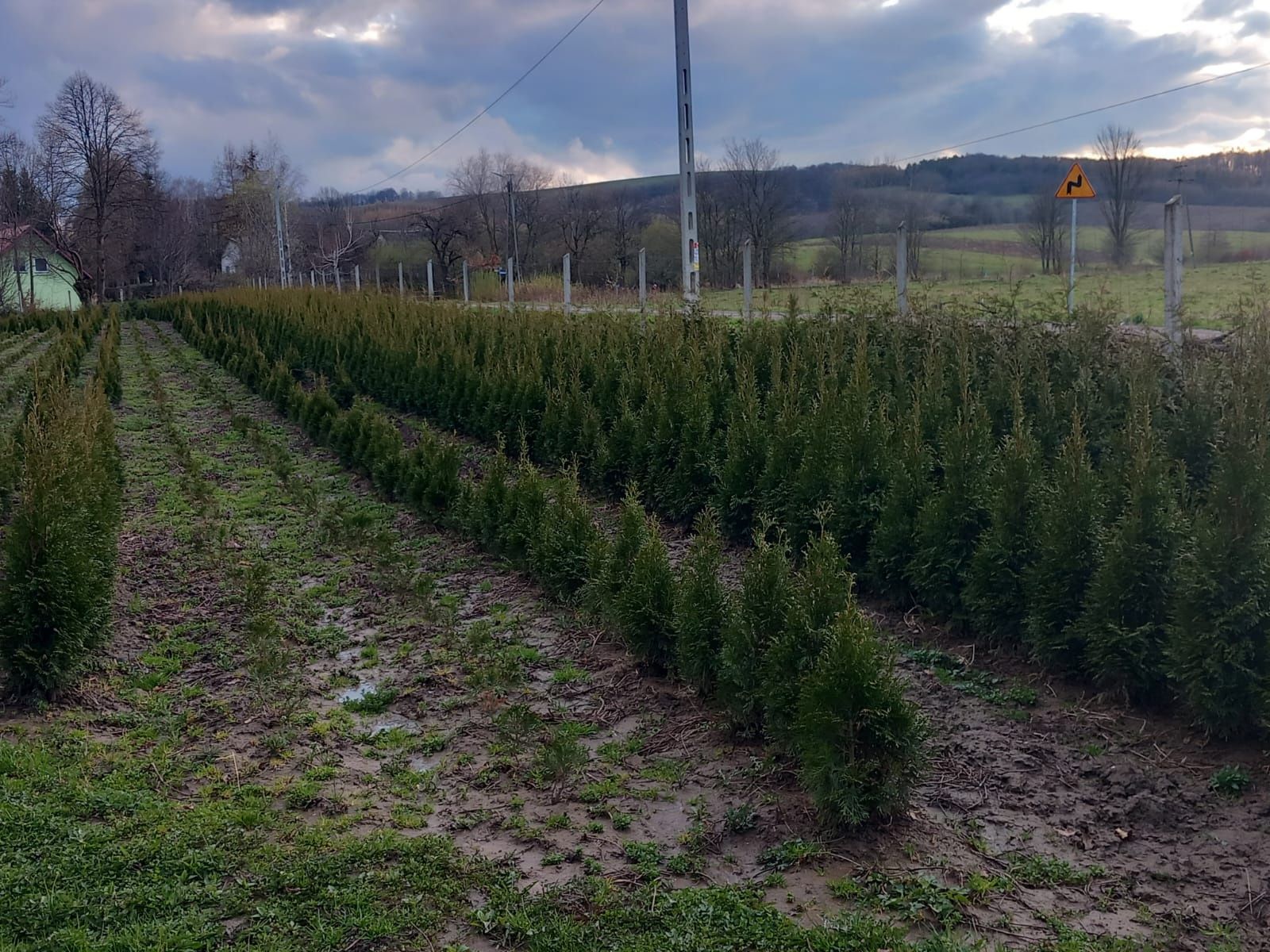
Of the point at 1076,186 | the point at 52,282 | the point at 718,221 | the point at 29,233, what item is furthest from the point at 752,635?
the point at 52,282

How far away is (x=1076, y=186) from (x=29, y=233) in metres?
63.4

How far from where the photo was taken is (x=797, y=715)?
3.92 metres

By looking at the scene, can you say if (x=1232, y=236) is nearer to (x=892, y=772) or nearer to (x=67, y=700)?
(x=892, y=772)

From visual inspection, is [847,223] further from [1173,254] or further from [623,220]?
[623,220]

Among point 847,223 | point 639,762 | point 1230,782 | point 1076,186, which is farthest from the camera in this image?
point 847,223

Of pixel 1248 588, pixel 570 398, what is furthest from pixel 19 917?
pixel 570 398

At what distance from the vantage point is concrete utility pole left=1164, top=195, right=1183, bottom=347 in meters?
7.55

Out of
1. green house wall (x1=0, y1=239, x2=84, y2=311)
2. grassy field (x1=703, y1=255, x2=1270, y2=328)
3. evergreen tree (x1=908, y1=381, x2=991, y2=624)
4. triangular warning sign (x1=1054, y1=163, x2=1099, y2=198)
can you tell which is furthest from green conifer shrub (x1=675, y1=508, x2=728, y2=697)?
green house wall (x1=0, y1=239, x2=84, y2=311)

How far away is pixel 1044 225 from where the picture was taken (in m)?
17.9

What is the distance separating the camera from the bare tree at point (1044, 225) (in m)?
16.9

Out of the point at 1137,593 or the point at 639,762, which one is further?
the point at 1137,593

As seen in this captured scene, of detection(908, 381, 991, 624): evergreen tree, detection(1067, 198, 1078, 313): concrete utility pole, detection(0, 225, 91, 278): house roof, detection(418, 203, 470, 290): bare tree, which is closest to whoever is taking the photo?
detection(908, 381, 991, 624): evergreen tree

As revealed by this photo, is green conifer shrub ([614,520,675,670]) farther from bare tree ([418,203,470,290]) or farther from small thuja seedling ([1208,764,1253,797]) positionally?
bare tree ([418,203,470,290])

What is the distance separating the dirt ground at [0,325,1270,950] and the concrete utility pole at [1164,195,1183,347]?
3.65 metres
